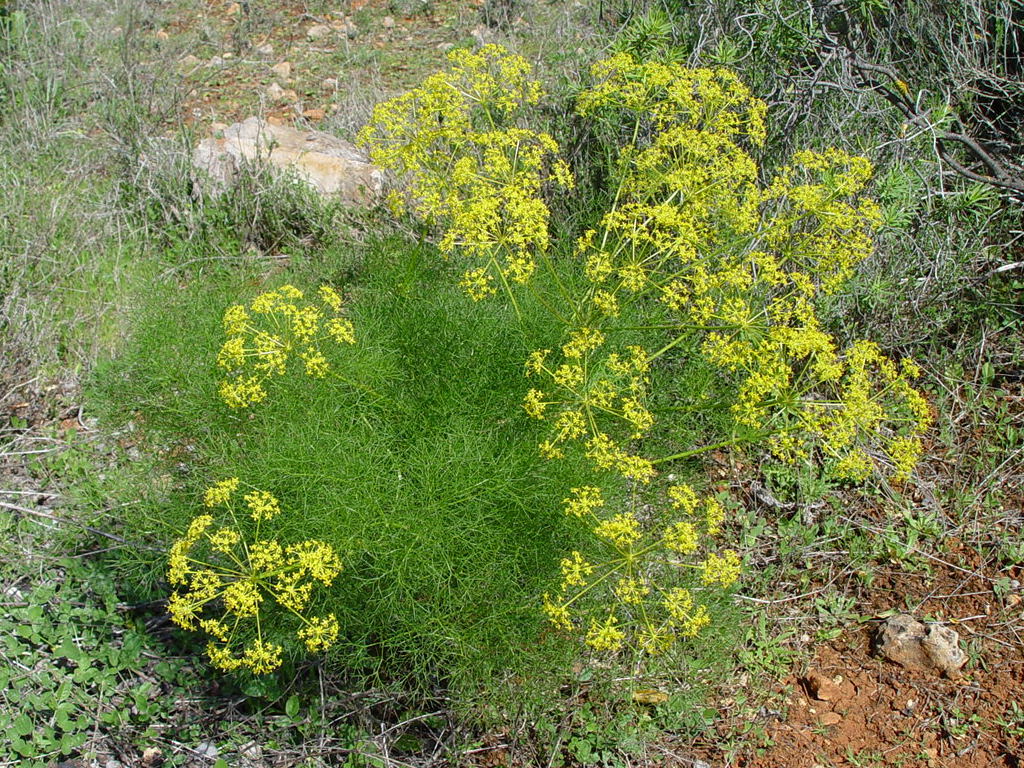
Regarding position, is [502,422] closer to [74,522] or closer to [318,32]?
[74,522]

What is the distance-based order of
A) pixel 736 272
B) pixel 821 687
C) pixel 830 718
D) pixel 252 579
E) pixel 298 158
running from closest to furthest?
pixel 252 579 < pixel 736 272 < pixel 830 718 < pixel 821 687 < pixel 298 158

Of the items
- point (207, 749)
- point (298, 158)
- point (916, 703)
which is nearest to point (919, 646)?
point (916, 703)

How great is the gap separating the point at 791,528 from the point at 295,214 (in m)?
3.64

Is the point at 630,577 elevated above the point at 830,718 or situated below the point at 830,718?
above

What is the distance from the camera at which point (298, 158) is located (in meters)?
5.95

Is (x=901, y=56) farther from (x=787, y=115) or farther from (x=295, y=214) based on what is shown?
(x=295, y=214)

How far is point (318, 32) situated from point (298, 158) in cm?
282

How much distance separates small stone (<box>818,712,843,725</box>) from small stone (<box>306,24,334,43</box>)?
7191 mm

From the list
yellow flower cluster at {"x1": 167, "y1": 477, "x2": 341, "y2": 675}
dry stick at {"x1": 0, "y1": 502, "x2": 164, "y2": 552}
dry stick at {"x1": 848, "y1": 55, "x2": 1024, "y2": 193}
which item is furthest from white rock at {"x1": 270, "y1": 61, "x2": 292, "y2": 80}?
yellow flower cluster at {"x1": 167, "y1": 477, "x2": 341, "y2": 675}

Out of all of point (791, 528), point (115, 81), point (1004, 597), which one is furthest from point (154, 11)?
point (1004, 597)

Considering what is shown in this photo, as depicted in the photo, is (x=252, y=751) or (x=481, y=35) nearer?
(x=252, y=751)

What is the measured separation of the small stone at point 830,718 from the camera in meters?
3.32

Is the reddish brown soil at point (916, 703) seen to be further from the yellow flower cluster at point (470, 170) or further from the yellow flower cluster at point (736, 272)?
the yellow flower cluster at point (470, 170)

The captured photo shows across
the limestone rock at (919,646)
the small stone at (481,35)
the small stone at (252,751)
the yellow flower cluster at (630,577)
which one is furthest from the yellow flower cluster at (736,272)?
the small stone at (481,35)
